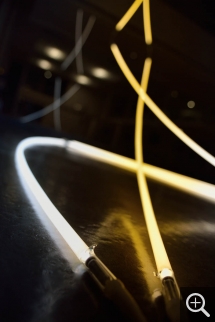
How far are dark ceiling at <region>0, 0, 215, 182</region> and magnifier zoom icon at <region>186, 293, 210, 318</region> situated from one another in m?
1.09

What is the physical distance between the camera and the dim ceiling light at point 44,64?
2686 mm

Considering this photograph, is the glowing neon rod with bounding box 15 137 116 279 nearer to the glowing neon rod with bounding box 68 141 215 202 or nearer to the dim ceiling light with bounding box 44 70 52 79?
the glowing neon rod with bounding box 68 141 215 202

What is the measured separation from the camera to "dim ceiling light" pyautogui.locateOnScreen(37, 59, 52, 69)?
106 inches

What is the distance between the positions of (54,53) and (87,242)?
2.40 metres

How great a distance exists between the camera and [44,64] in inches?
106

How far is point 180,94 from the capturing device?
198 cm

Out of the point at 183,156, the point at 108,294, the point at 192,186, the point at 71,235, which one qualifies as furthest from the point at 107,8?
the point at 108,294

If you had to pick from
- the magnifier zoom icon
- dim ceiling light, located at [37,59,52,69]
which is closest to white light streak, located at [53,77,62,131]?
dim ceiling light, located at [37,59,52,69]

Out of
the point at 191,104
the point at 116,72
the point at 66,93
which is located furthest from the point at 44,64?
the point at 191,104

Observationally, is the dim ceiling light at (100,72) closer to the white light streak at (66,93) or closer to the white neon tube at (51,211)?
the white light streak at (66,93)

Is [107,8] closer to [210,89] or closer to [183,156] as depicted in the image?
[210,89]

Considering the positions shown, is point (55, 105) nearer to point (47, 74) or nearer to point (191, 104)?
point (47, 74)

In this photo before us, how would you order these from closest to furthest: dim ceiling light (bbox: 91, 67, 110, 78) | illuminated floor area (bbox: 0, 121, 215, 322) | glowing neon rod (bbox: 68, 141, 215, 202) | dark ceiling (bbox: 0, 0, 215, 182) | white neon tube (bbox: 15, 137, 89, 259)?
illuminated floor area (bbox: 0, 121, 215, 322) < white neon tube (bbox: 15, 137, 89, 259) < glowing neon rod (bbox: 68, 141, 215, 202) < dark ceiling (bbox: 0, 0, 215, 182) < dim ceiling light (bbox: 91, 67, 110, 78)

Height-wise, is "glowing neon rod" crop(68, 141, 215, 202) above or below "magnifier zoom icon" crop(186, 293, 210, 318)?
above
